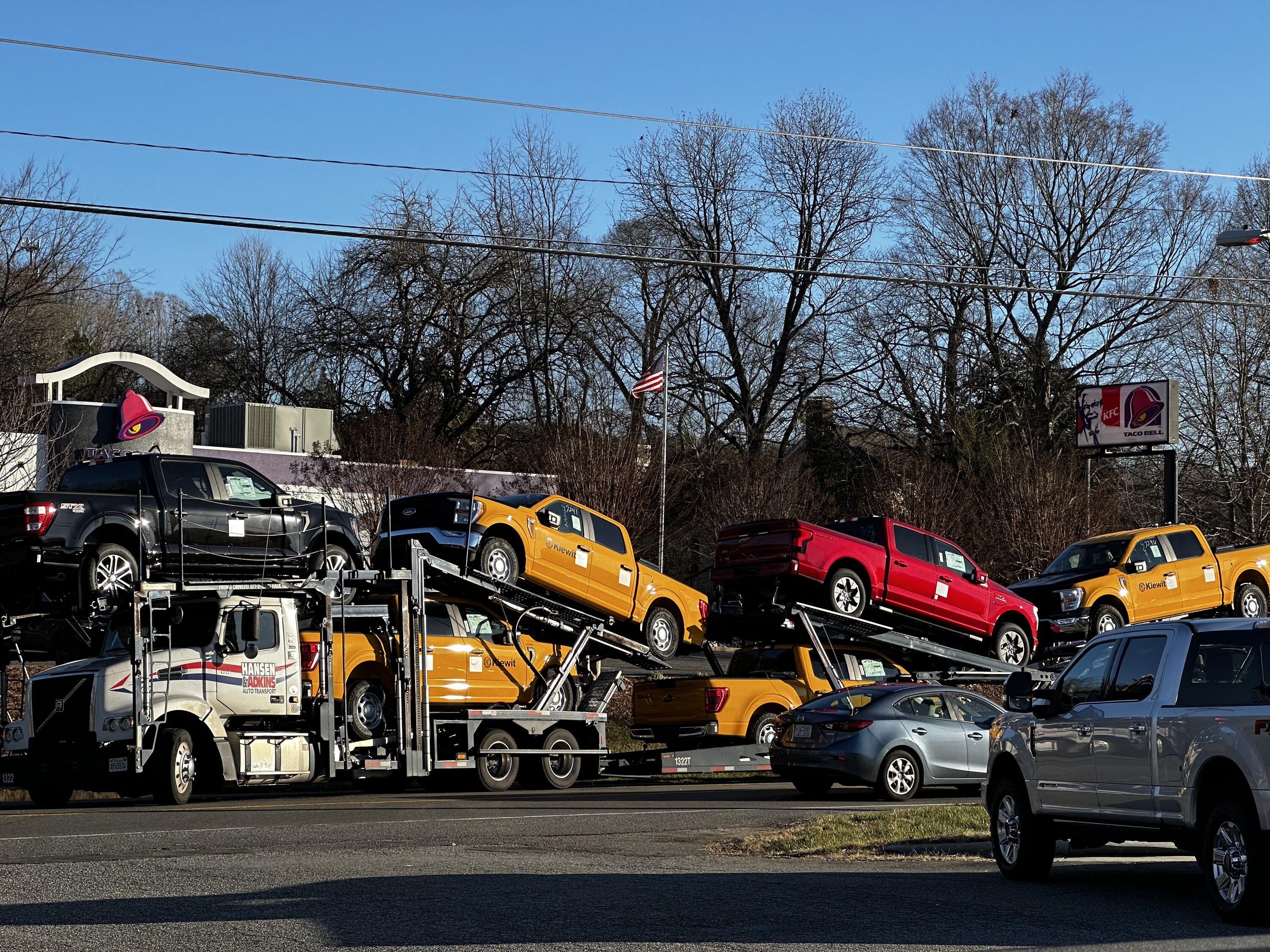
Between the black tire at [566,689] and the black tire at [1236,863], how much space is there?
42.4ft

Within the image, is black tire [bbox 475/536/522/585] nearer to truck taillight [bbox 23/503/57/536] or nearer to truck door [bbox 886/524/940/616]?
truck taillight [bbox 23/503/57/536]

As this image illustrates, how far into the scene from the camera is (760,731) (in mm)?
21797

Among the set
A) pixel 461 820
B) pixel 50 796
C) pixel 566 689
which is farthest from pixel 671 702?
pixel 50 796

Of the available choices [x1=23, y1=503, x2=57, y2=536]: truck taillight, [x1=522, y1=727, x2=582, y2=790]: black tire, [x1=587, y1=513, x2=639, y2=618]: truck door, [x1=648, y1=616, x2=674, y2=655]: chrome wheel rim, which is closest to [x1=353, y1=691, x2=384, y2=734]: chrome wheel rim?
[x1=522, y1=727, x2=582, y2=790]: black tire

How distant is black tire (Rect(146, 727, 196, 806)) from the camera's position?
17.0 m

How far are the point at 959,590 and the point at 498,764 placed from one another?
8021mm

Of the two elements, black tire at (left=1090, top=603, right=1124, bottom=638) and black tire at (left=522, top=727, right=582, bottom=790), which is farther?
black tire at (left=1090, top=603, right=1124, bottom=638)

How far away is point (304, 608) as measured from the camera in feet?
60.6

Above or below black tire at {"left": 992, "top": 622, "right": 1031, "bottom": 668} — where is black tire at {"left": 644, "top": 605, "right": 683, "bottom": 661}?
above

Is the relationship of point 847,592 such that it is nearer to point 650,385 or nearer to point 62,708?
point 62,708

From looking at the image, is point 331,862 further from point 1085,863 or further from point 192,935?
point 1085,863

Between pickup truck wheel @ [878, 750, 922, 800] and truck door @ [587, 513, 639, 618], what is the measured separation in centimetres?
507

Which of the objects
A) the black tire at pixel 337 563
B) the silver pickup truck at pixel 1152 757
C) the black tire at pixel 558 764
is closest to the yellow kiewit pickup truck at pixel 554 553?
the black tire at pixel 337 563

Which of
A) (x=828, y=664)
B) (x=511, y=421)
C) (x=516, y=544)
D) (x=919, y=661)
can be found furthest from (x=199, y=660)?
(x=511, y=421)
